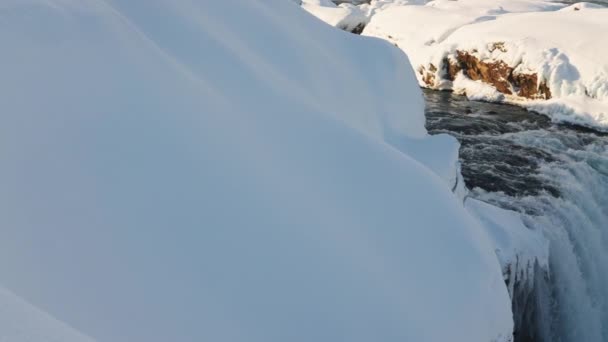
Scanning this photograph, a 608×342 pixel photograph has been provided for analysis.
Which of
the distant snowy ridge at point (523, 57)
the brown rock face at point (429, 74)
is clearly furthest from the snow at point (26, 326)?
the brown rock face at point (429, 74)

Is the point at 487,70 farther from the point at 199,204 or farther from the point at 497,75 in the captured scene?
the point at 199,204

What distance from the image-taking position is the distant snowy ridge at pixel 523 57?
50.8 ft

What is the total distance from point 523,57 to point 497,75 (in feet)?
3.39

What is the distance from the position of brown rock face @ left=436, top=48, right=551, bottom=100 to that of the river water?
1.36m

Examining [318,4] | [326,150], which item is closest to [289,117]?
[326,150]

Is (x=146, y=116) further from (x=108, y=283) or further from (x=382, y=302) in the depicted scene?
(x=382, y=302)

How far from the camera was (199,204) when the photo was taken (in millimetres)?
3135

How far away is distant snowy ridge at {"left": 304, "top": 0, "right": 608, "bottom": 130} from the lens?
50.8 feet

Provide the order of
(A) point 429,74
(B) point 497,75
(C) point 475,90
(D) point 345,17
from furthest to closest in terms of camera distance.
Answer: (D) point 345,17 → (A) point 429,74 → (C) point 475,90 → (B) point 497,75

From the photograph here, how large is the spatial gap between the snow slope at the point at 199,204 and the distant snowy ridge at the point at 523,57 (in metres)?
12.4

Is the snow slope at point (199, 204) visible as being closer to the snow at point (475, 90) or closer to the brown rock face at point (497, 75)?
the brown rock face at point (497, 75)

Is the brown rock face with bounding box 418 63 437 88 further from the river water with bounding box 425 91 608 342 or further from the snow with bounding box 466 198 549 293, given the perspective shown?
the snow with bounding box 466 198 549 293

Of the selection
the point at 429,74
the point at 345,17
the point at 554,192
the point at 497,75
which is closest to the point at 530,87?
the point at 497,75

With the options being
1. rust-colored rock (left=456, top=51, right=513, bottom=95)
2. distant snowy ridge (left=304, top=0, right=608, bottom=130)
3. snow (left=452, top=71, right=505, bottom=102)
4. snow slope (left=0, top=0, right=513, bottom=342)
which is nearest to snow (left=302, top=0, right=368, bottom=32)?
distant snowy ridge (left=304, top=0, right=608, bottom=130)
